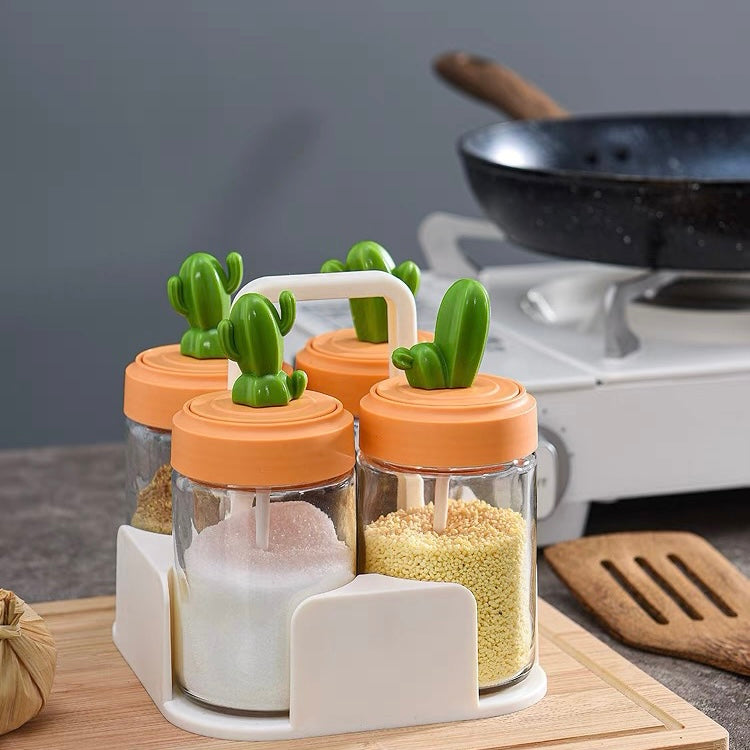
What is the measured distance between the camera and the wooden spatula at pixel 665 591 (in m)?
0.85

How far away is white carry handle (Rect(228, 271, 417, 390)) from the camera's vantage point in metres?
0.67

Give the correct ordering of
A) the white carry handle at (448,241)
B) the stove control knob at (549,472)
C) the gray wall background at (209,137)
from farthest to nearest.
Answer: the gray wall background at (209,137)
the white carry handle at (448,241)
the stove control knob at (549,472)

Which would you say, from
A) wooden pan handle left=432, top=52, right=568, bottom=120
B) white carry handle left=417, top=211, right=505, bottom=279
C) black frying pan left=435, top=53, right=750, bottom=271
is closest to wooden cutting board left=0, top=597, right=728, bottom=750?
black frying pan left=435, top=53, right=750, bottom=271

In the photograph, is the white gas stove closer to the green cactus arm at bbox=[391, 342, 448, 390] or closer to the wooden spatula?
the wooden spatula

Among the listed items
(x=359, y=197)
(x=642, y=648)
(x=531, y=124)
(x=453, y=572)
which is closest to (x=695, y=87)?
(x=359, y=197)

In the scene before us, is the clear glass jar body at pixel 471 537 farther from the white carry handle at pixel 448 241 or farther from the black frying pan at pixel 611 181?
the white carry handle at pixel 448 241

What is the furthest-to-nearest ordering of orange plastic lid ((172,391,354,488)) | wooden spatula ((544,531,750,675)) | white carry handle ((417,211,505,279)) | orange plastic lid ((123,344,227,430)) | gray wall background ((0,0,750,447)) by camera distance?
gray wall background ((0,0,750,447)), white carry handle ((417,211,505,279)), wooden spatula ((544,531,750,675)), orange plastic lid ((123,344,227,430)), orange plastic lid ((172,391,354,488))

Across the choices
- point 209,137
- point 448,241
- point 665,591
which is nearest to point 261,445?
point 665,591

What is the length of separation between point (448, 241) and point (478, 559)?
76 centimetres

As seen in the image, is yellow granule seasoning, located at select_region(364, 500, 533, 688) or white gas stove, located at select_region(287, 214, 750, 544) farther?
white gas stove, located at select_region(287, 214, 750, 544)

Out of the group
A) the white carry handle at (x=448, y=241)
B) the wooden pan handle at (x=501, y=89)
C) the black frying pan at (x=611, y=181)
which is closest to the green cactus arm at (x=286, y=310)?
the black frying pan at (x=611, y=181)

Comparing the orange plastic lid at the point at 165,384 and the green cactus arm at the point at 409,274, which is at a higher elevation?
the green cactus arm at the point at 409,274

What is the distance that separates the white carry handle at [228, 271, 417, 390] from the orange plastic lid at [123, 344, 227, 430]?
5cm

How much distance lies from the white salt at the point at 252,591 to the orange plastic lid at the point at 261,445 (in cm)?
3
